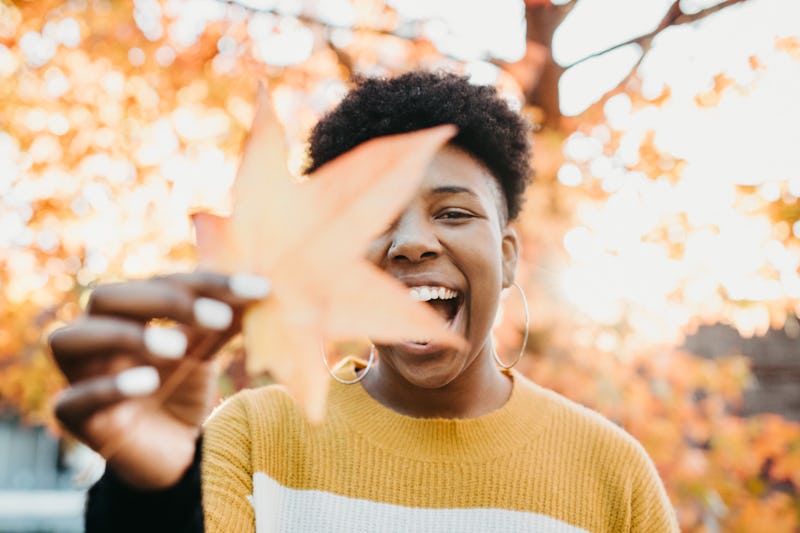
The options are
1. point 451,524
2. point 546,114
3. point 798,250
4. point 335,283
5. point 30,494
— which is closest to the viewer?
point 335,283

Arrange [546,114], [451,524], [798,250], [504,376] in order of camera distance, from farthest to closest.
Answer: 1. [546,114]
2. [798,250]
3. [504,376]
4. [451,524]

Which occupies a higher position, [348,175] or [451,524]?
[348,175]

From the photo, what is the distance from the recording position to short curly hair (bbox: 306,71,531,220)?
65.6 inches

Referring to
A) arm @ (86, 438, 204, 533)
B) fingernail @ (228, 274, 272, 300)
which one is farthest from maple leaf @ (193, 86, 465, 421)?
arm @ (86, 438, 204, 533)

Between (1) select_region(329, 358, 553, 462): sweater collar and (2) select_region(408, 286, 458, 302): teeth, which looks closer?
(2) select_region(408, 286, 458, 302): teeth

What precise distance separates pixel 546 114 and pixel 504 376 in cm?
253

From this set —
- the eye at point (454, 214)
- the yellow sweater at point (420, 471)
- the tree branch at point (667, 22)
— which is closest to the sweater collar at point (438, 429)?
the yellow sweater at point (420, 471)

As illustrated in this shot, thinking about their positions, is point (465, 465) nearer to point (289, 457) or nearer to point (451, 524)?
point (451, 524)

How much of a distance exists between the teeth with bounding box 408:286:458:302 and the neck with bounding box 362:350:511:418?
30 cm

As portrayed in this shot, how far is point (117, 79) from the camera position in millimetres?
3674

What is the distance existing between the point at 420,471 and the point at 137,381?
38.6 inches

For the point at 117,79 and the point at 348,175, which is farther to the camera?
the point at 117,79

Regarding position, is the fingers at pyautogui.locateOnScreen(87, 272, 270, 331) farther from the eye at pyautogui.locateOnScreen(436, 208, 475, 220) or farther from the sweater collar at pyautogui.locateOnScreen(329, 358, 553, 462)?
the sweater collar at pyautogui.locateOnScreen(329, 358, 553, 462)

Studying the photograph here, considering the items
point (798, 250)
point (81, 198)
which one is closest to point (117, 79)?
point (81, 198)
